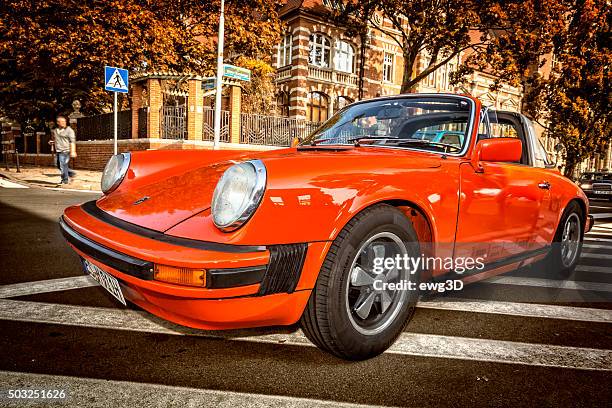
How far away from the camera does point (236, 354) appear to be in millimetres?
2213

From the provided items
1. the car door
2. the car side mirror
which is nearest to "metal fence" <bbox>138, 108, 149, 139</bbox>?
the car door

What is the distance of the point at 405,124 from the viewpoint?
332 centimetres

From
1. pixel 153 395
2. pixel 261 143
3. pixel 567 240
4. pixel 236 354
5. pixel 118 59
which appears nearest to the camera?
pixel 153 395

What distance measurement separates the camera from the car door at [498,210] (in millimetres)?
2715

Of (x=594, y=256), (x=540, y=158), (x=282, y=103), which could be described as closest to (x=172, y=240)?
(x=540, y=158)

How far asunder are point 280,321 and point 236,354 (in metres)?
0.39

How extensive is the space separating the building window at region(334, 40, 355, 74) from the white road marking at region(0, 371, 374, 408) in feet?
96.6

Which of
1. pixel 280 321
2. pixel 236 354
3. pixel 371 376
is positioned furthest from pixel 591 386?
pixel 236 354

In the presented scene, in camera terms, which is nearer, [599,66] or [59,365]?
[59,365]

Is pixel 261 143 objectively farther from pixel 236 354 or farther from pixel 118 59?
pixel 236 354

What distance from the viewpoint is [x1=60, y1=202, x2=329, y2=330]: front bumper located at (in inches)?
70.8

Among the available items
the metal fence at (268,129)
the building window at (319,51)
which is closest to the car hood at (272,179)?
the metal fence at (268,129)

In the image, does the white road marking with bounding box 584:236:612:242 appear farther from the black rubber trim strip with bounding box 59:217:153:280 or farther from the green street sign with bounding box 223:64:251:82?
the green street sign with bounding box 223:64:251:82

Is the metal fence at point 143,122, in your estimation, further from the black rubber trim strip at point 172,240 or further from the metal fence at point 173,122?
the black rubber trim strip at point 172,240
